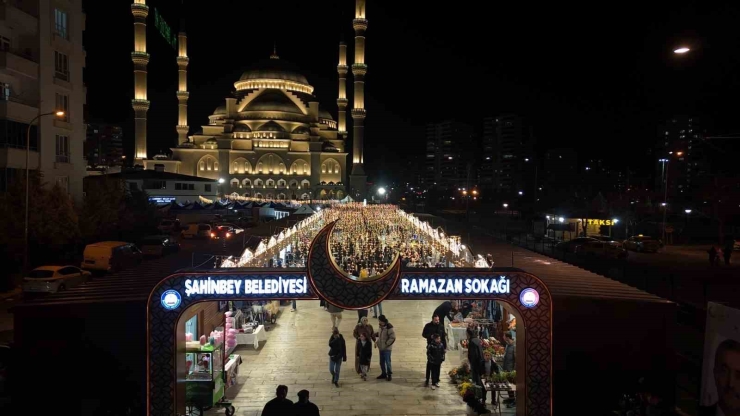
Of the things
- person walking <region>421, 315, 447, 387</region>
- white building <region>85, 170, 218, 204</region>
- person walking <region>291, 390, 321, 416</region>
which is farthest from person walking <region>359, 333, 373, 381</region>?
white building <region>85, 170, 218, 204</region>

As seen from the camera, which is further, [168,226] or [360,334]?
[168,226]

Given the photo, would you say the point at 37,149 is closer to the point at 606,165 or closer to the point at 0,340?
the point at 0,340

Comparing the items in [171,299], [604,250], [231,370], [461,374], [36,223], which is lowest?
[461,374]

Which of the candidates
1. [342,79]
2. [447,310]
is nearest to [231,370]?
[447,310]

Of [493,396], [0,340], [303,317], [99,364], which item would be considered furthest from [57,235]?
[493,396]

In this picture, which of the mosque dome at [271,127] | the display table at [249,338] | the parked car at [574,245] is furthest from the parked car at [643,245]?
the mosque dome at [271,127]

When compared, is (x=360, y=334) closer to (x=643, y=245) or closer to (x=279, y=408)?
(x=279, y=408)

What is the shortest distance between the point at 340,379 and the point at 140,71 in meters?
61.2

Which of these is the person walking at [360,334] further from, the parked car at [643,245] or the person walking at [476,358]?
the parked car at [643,245]

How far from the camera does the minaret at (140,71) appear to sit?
5938 cm

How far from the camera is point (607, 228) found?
1259 inches

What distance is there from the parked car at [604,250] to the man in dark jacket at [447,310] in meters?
13.6

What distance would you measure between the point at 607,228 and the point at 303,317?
2402 cm

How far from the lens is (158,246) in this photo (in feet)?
70.7
